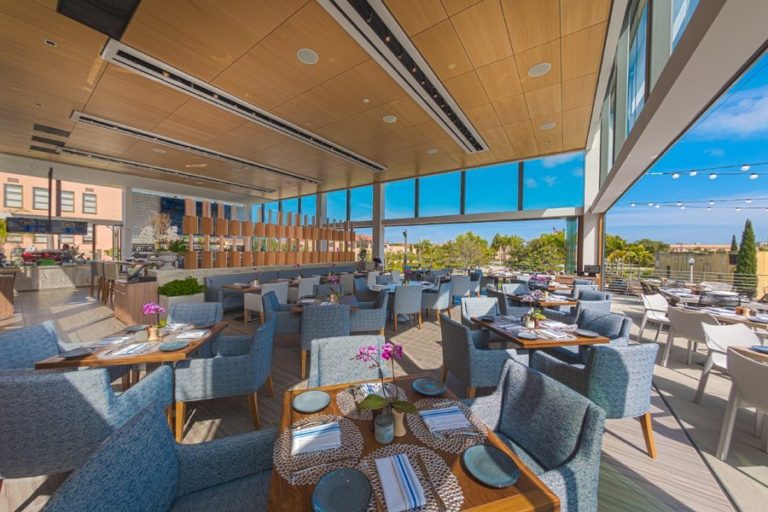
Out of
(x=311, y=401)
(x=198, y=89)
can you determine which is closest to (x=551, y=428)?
(x=311, y=401)

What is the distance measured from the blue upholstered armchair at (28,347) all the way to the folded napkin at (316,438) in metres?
1.63

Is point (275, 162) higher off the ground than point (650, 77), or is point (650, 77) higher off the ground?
point (275, 162)

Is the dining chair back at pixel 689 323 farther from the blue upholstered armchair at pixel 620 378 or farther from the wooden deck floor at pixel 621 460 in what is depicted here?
the blue upholstered armchair at pixel 620 378

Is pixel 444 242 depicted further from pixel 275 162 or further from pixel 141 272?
pixel 141 272

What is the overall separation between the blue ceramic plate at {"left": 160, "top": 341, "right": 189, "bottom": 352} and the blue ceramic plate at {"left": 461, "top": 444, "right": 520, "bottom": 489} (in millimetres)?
2191

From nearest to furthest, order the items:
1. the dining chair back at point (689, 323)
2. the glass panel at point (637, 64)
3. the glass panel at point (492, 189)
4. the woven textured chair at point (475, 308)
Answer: the dining chair back at point (689, 323) → the woven textured chair at point (475, 308) → the glass panel at point (637, 64) → the glass panel at point (492, 189)

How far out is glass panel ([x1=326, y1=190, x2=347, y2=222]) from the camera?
14.5 meters

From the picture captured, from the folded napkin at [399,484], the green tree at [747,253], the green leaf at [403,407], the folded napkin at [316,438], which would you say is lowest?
the folded napkin at [316,438]

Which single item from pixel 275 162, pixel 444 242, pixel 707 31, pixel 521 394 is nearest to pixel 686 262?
pixel 444 242

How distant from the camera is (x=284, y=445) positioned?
45.8 inches

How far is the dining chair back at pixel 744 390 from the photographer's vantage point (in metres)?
1.92

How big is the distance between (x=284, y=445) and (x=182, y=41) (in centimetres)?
487

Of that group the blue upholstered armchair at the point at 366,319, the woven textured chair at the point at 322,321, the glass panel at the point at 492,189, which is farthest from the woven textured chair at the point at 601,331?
the glass panel at the point at 492,189

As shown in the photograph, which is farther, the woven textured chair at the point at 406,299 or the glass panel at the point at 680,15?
the woven textured chair at the point at 406,299
